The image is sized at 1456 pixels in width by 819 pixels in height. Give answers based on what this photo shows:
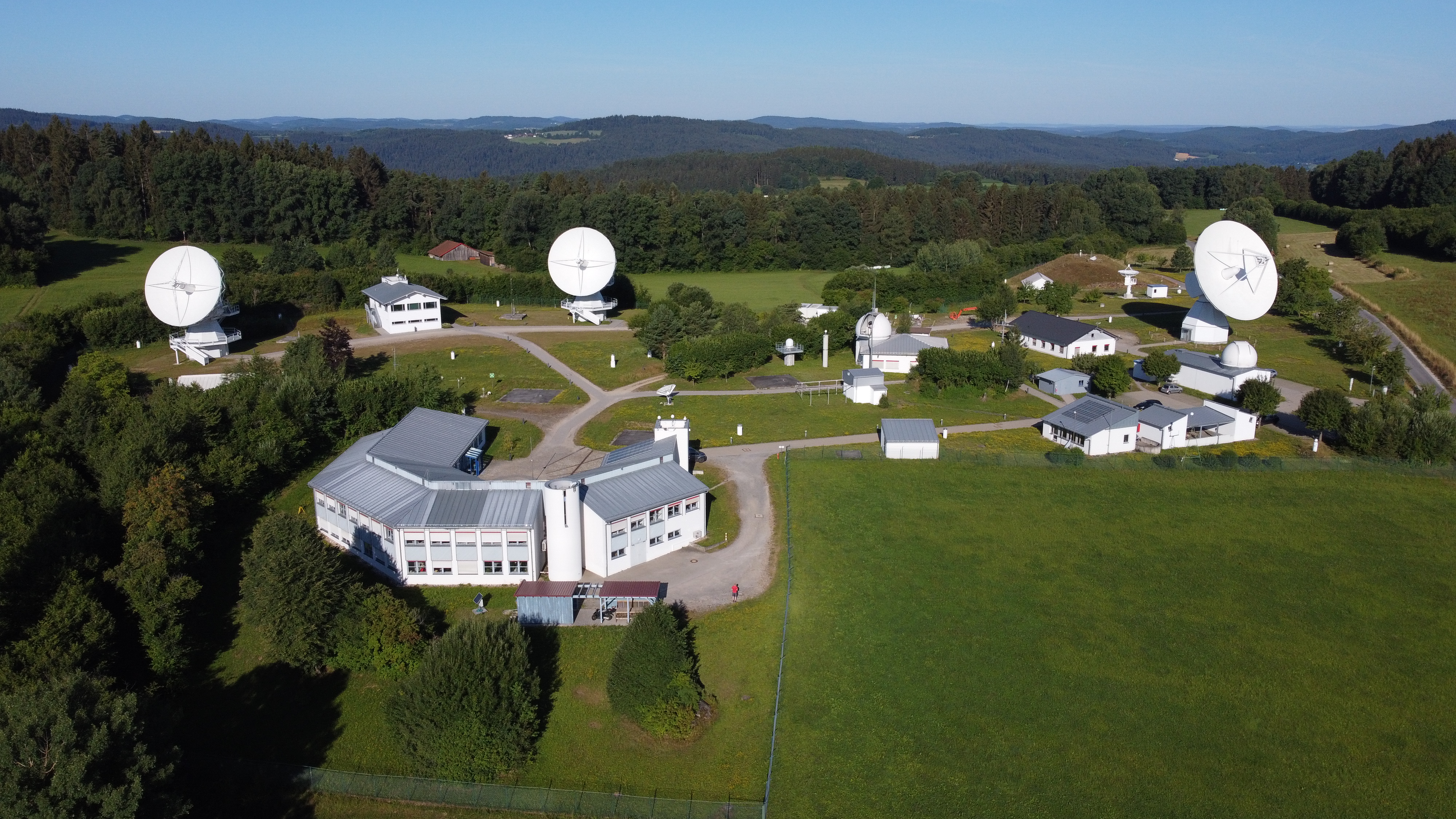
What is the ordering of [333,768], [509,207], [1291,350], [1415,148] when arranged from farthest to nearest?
[1415,148] → [509,207] → [1291,350] → [333,768]

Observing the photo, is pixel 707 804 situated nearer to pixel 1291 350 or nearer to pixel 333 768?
pixel 333 768

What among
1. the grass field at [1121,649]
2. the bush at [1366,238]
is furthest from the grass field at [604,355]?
the bush at [1366,238]

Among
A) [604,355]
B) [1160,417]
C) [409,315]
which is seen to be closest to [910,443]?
[1160,417]

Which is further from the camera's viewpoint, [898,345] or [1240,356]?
[898,345]

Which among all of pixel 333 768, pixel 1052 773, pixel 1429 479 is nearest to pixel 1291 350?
pixel 1429 479

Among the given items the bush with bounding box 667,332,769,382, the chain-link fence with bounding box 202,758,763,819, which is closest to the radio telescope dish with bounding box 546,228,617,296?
the bush with bounding box 667,332,769,382

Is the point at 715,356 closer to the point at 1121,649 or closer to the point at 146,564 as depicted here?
the point at 1121,649

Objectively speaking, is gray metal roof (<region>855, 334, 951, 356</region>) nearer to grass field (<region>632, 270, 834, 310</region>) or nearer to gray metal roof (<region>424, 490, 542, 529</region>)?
grass field (<region>632, 270, 834, 310</region>)
